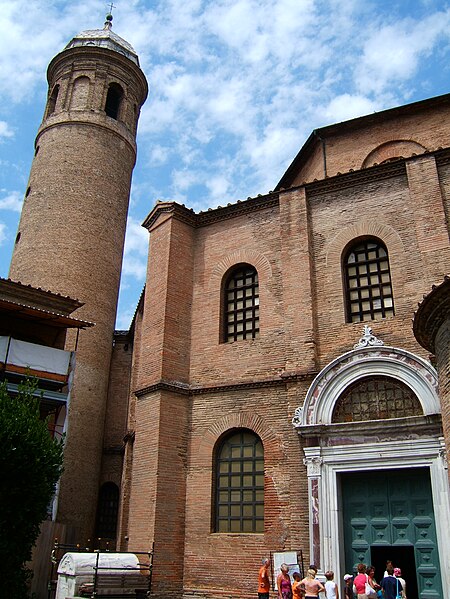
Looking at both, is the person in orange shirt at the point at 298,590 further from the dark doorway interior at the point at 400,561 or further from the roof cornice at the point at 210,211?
the roof cornice at the point at 210,211

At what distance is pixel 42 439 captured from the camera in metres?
9.81

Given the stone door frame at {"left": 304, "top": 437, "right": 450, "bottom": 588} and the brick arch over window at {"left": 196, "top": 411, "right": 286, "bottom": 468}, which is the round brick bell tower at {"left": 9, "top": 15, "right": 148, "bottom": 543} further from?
the stone door frame at {"left": 304, "top": 437, "right": 450, "bottom": 588}

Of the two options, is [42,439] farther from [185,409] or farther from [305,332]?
[305,332]

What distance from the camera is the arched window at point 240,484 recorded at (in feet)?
38.2

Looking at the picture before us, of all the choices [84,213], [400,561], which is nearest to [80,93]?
[84,213]

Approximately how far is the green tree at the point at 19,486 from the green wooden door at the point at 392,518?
5313mm

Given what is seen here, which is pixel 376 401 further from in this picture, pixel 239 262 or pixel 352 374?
pixel 239 262

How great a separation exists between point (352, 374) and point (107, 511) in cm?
981

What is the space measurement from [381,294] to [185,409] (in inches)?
189

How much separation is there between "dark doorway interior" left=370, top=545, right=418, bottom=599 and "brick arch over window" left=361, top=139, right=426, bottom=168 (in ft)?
30.6

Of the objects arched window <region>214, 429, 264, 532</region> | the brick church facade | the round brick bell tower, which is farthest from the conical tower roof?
arched window <region>214, 429, 264, 532</region>

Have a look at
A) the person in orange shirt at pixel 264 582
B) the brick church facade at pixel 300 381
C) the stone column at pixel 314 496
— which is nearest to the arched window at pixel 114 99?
the brick church facade at pixel 300 381

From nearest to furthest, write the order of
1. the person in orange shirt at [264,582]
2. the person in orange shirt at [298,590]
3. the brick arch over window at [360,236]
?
the person in orange shirt at [298,590], the person in orange shirt at [264,582], the brick arch over window at [360,236]

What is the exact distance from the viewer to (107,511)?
Answer: 1742 cm
